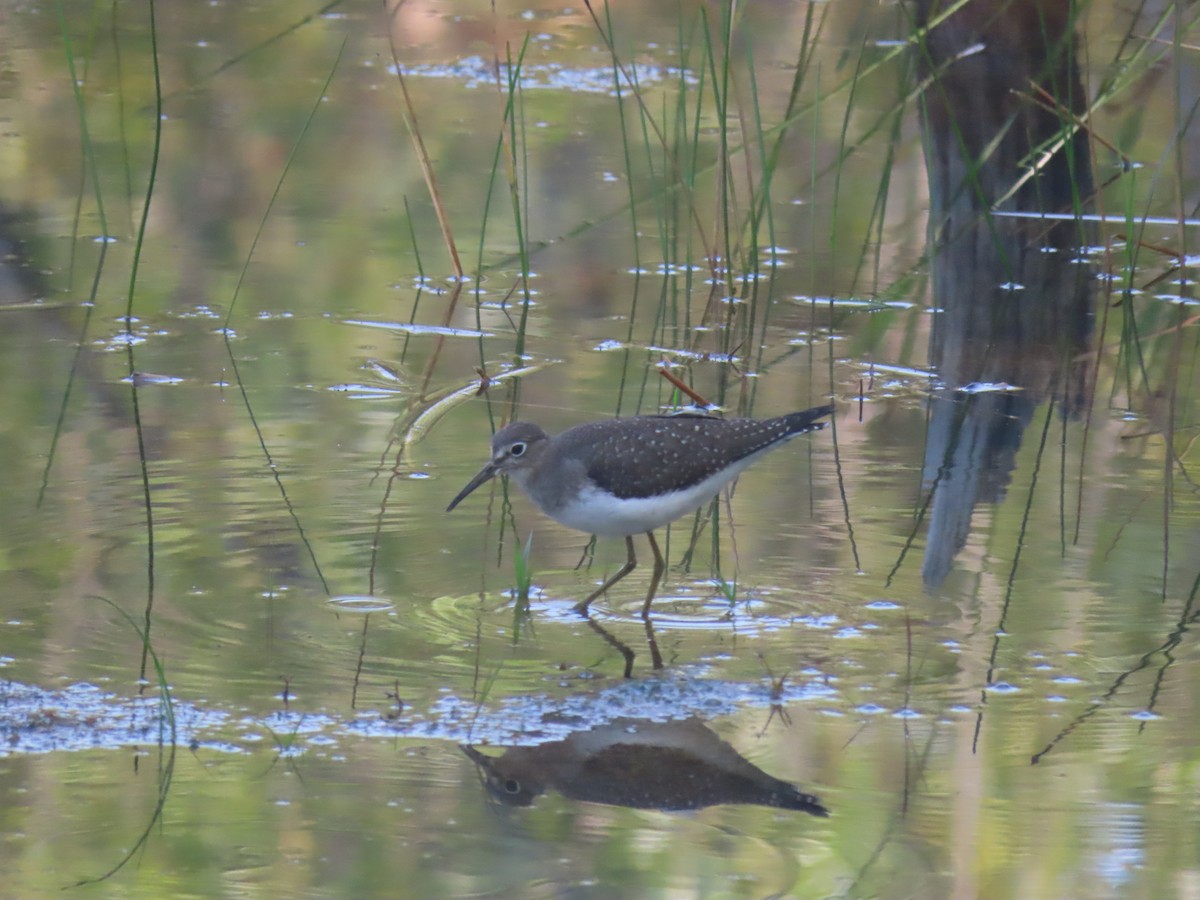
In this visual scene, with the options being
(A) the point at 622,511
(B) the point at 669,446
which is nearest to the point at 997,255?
(B) the point at 669,446

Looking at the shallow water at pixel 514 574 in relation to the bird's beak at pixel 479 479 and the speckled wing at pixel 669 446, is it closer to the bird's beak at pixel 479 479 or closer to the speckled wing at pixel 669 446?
the bird's beak at pixel 479 479

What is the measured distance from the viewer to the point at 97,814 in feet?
10.7

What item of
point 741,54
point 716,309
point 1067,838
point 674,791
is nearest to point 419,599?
point 674,791

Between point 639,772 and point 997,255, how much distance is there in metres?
4.80

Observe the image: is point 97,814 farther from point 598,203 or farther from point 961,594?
point 598,203

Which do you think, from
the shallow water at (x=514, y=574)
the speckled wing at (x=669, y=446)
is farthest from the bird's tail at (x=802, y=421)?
the shallow water at (x=514, y=574)

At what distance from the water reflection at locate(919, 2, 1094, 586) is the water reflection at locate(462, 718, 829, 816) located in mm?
1943

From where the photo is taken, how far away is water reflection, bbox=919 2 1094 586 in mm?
5977

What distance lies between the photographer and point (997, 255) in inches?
307

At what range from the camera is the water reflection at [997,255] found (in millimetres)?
5977

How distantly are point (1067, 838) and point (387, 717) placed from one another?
4.41 feet

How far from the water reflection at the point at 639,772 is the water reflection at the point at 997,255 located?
1943 mm

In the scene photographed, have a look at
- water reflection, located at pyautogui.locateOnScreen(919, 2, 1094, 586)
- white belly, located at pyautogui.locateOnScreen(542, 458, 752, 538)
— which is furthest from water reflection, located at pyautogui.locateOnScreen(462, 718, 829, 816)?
water reflection, located at pyautogui.locateOnScreen(919, 2, 1094, 586)

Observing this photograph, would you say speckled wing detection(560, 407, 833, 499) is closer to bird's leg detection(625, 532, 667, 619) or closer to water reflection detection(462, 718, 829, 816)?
bird's leg detection(625, 532, 667, 619)
